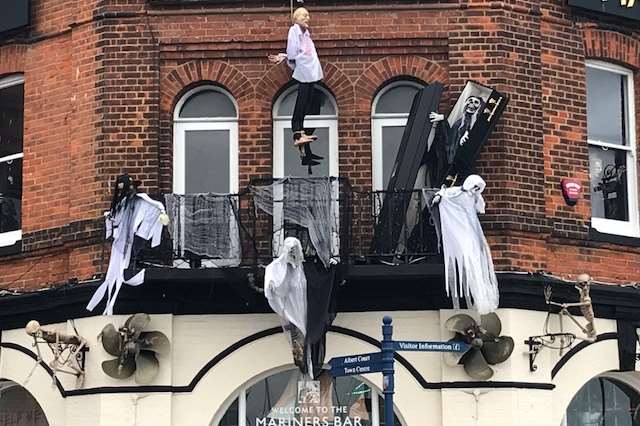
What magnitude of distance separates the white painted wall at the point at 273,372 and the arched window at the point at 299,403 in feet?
0.54

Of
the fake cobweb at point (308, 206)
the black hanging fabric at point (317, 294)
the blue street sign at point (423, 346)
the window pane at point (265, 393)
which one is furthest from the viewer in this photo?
the window pane at point (265, 393)

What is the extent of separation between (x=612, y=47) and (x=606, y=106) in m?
0.74

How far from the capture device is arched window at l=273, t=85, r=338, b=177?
44.2ft

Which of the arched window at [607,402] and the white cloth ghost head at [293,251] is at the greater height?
the white cloth ghost head at [293,251]

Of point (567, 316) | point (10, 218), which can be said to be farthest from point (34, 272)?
point (567, 316)

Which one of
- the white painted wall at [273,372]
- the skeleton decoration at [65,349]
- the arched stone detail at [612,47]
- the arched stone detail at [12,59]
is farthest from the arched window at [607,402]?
the arched stone detail at [12,59]

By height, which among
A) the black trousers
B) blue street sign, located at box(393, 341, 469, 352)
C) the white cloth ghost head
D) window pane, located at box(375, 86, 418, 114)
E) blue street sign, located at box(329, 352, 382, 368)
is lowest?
blue street sign, located at box(329, 352, 382, 368)

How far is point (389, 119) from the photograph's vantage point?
13547 millimetres

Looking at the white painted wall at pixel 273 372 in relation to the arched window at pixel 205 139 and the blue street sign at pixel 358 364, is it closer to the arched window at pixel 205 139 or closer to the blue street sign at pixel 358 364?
the arched window at pixel 205 139

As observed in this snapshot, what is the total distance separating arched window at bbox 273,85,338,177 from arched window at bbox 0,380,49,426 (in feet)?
14.0

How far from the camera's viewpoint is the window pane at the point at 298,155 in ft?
44.1

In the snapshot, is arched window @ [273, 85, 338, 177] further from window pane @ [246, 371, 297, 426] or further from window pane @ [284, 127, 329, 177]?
window pane @ [246, 371, 297, 426]

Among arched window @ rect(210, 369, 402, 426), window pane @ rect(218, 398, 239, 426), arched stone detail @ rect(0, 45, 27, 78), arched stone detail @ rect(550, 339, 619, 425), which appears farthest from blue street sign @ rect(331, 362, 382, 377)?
arched stone detail @ rect(0, 45, 27, 78)

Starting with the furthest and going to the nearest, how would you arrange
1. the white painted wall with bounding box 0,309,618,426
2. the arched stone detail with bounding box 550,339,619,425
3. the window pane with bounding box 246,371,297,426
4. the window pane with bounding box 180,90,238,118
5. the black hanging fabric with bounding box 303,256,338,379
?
the window pane with bounding box 180,90,238,118
the arched stone detail with bounding box 550,339,619,425
the window pane with bounding box 246,371,297,426
the white painted wall with bounding box 0,309,618,426
the black hanging fabric with bounding box 303,256,338,379
